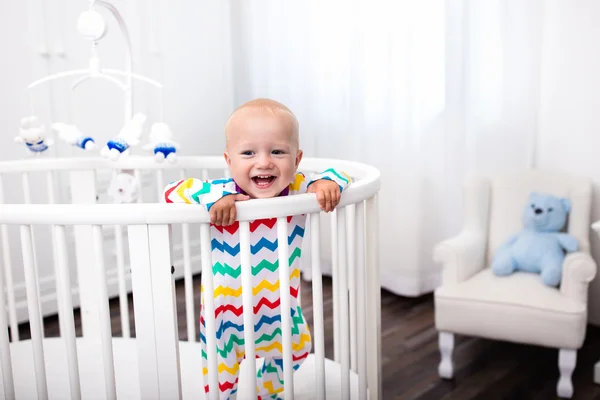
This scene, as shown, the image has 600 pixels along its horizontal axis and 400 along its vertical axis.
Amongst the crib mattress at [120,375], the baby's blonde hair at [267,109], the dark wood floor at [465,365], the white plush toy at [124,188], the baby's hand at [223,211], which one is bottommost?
the dark wood floor at [465,365]

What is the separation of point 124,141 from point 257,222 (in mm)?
501

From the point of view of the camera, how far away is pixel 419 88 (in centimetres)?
235

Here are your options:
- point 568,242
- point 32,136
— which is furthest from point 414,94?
point 32,136

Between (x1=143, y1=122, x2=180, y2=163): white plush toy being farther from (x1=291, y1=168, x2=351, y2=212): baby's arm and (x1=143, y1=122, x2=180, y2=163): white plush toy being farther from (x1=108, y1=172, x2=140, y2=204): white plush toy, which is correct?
(x1=291, y1=168, x2=351, y2=212): baby's arm

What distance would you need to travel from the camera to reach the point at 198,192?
940 millimetres

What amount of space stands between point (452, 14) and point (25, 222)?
72.4 inches

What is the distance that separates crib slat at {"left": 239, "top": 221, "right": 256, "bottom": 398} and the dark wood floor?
926 millimetres

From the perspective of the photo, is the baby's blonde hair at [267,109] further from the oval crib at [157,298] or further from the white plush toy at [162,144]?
the white plush toy at [162,144]

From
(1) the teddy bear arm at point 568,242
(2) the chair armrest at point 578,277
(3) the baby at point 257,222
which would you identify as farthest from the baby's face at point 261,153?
(1) the teddy bear arm at point 568,242

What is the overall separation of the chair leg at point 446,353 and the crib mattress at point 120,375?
0.63 m

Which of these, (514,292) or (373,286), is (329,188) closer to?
(373,286)

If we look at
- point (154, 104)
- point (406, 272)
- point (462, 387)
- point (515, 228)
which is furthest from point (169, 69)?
point (462, 387)

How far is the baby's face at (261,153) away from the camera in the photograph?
99 cm

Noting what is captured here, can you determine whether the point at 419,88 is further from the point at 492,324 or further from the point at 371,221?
the point at 371,221
